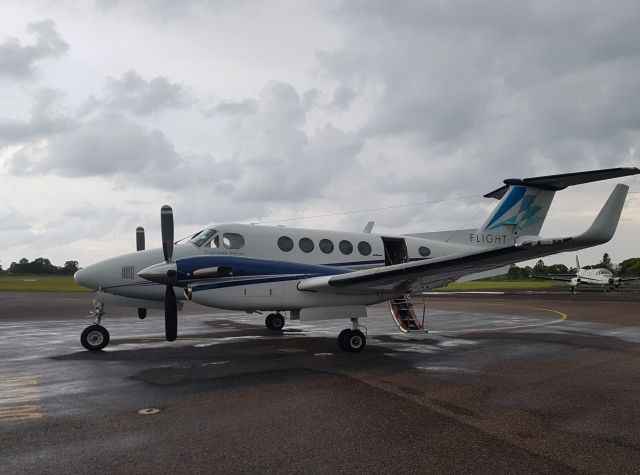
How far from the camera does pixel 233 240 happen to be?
12.3 metres

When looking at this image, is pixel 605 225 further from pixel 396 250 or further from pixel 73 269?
pixel 73 269

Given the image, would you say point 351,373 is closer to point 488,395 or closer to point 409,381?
point 409,381

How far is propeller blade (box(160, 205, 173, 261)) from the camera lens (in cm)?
1069

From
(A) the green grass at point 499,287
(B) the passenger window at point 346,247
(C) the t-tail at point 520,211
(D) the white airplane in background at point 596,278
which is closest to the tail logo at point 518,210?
(C) the t-tail at point 520,211

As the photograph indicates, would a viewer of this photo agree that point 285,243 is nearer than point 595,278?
Yes

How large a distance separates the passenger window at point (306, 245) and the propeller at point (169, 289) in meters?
3.80

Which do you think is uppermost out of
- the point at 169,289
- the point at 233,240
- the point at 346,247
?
Answer: the point at 233,240

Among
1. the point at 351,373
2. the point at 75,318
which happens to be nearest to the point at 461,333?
the point at 351,373

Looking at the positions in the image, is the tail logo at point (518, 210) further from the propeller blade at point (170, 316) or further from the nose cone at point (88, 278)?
the nose cone at point (88, 278)

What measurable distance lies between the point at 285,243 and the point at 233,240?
1.52 m

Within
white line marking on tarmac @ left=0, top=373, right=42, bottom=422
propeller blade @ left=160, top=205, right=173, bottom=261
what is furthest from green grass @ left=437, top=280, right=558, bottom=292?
white line marking on tarmac @ left=0, top=373, right=42, bottom=422

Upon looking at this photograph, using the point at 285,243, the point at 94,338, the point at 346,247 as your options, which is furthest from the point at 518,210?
the point at 94,338

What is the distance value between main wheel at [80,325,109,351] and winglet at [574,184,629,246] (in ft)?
36.5

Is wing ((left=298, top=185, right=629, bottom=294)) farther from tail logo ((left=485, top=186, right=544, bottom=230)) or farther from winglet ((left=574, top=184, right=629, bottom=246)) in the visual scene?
tail logo ((left=485, top=186, right=544, bottom=230))
